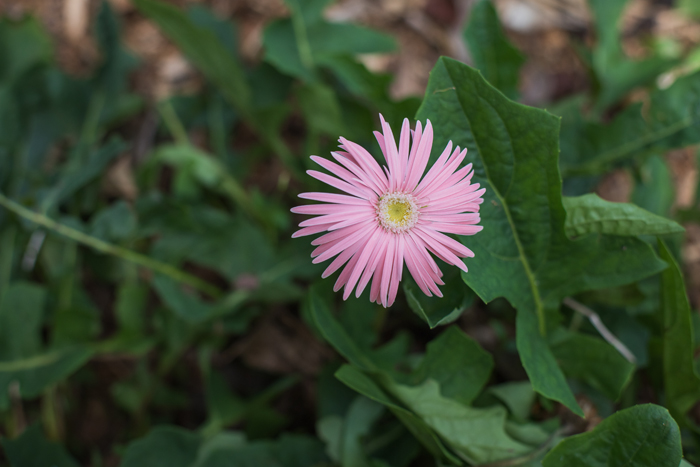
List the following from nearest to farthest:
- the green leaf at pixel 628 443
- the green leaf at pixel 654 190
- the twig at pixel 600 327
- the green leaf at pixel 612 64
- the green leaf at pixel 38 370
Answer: the green leaf at pixel 628 443, the twig at pixel 600 327, the green leaf at pixel 38 370, the green leaf at pixel 654 190, the green leaf at pixel 612 64

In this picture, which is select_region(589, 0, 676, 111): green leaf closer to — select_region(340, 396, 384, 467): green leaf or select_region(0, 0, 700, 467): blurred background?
select_region(0, 0, 700, 467): blurred background

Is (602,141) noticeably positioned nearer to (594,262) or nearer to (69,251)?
(594,262)

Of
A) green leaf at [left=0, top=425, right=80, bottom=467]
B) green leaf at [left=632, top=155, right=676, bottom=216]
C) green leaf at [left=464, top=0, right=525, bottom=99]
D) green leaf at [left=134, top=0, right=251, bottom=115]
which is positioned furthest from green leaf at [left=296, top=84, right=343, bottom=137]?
green leaf at [left=0, top=425, right=80, bottom=467]

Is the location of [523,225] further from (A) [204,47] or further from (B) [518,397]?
(A) [204,47]

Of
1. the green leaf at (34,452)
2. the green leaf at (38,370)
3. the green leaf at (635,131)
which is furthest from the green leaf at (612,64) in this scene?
the green leaf at (34,452)

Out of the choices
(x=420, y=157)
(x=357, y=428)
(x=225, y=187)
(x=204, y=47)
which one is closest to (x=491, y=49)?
(x=420, y=157)

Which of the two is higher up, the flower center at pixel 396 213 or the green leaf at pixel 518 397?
the flower center at pixel 396 213

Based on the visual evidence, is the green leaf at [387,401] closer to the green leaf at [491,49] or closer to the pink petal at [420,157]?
the pink petal at [420,157]

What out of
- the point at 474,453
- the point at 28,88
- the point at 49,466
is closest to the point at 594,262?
the point at 474,453
